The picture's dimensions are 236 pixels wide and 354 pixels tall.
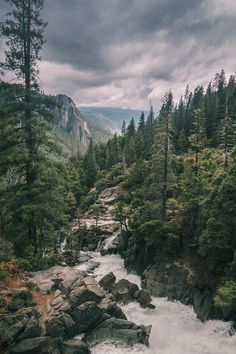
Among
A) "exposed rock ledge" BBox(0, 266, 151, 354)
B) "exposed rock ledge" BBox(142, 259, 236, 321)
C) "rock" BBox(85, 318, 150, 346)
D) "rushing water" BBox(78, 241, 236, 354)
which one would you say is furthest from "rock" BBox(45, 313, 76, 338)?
"exposed rock ledge" BBox(142, 259, 236, 321)

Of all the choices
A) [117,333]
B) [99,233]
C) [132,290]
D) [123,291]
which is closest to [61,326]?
[117,333]

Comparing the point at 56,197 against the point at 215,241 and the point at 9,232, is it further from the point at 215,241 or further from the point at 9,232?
the point at 215,241

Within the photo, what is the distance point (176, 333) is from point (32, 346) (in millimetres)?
12549

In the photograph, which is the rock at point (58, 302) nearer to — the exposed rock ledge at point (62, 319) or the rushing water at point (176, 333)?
the exposed rock ledge at point (62, 319)

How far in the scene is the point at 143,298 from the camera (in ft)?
94.6

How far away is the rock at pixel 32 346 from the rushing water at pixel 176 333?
12.8 feet

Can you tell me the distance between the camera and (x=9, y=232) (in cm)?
2123

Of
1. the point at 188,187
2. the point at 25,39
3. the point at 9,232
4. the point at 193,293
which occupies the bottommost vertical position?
the point at 193,293

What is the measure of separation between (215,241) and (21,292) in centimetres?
1545

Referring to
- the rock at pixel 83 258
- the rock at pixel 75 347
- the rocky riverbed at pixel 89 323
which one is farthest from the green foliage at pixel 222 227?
the rock at pixel 83 258

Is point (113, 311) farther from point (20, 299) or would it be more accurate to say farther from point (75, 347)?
point (20, 299)

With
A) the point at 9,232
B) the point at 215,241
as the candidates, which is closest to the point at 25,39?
the point at 9,232

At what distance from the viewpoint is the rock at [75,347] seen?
53.1ft

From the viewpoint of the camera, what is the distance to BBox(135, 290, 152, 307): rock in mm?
28453
